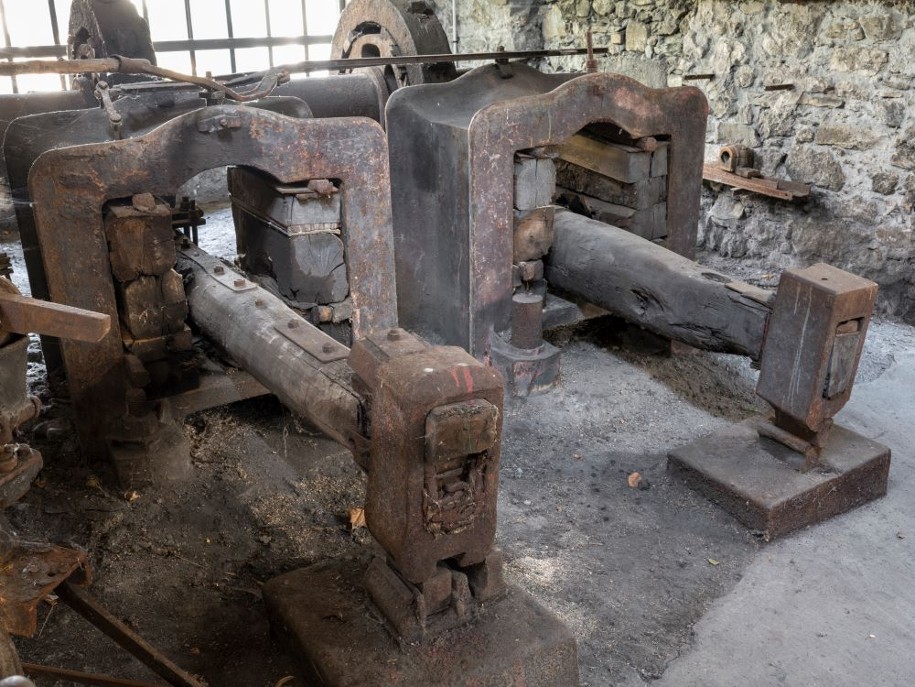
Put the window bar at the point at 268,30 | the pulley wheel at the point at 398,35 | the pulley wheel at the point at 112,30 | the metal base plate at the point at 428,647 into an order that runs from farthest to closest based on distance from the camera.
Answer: the window bar at the point at 268,30 → the pulley wheel at the point at 398,35 → the pulley wheel at the point at 112,30 → the metal base plate at the point at 428,647

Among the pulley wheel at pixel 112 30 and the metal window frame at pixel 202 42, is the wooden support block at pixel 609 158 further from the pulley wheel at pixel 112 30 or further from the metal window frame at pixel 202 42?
the metal window frame at pixel 202 42

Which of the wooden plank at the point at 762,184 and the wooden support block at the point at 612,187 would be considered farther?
the wooden plank at the point at 762,184

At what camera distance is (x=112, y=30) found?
4.72m

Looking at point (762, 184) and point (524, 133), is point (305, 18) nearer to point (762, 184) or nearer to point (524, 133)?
point (762, 184)

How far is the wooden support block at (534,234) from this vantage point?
456 cm

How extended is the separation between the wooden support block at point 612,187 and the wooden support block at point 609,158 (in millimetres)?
52

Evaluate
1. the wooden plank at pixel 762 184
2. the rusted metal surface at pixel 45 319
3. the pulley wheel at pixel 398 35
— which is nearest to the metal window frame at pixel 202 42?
the pulley wheel at pixel 398 35

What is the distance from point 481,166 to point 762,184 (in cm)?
266

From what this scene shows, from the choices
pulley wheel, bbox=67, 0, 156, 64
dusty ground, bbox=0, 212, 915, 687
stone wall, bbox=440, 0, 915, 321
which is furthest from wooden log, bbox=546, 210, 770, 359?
pulley wheel, bbox=67, 0, 156, 64

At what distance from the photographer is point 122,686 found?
2.17m

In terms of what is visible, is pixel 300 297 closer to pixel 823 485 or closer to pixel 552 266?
Answer: pixel 552 266

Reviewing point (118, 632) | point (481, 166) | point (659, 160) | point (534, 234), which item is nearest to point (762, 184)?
point (659, 160)

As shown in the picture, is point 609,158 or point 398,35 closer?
point 609,158

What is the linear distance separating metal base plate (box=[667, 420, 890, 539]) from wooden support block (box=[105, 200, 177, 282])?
2.30 m
